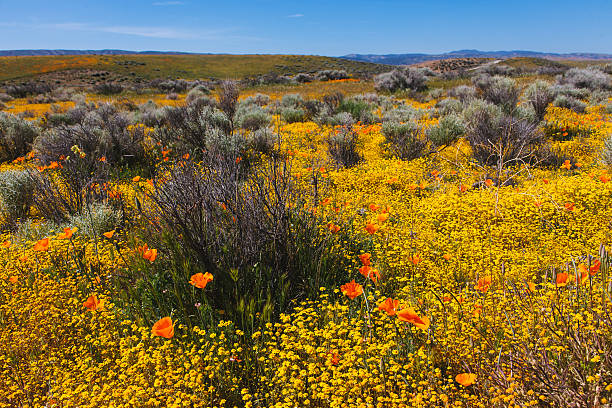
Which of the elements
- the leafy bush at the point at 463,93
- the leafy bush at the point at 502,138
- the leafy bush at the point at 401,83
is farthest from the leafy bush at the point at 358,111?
the leafy bush at the point at 401,83

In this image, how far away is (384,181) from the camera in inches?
221

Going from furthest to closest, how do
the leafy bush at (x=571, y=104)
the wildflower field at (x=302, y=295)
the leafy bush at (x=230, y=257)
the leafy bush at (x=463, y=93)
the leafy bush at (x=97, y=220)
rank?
1. the leafy bush at (x=463, y=93)
2. the leafy bush at (x=571, y=104)
3. the leafy bush at (x=97, y=220)
4. the leafy bush at (x=230, y=257)
5. the wildflower field at (x=302, y=295)

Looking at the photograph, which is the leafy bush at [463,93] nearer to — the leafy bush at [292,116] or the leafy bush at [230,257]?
the leafy bush at [292,116]

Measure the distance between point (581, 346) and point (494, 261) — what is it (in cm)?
148

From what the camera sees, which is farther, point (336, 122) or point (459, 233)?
point (336, 122)

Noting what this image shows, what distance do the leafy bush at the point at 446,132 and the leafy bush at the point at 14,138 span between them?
9609 millimetres

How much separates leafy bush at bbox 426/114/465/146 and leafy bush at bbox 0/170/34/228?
7486 mm

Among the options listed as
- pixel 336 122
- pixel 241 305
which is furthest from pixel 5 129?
pixel 241 305

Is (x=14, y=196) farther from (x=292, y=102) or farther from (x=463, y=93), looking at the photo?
(x=463, y=93)

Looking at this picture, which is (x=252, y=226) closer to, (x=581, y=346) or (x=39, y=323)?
(x=39, y=323)

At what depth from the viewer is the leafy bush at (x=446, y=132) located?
308 inches

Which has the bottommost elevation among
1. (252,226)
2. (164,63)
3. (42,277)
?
(42,277)

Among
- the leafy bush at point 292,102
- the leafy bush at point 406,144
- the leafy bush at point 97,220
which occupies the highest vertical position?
the leafy bush at point 292,102

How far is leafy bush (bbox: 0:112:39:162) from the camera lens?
8383 mm
